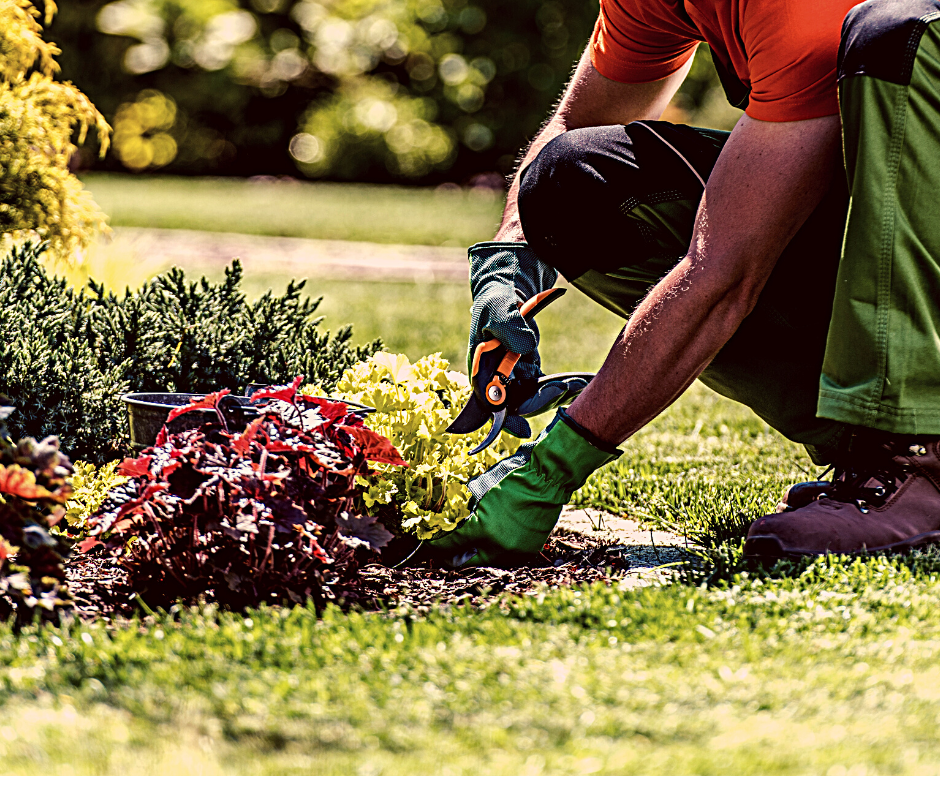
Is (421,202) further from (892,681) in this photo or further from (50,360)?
(892,681)

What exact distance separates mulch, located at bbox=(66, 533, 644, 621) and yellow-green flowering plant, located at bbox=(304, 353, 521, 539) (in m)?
0.14

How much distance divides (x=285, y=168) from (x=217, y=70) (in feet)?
7.05

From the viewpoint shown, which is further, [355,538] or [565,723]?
[355,538]

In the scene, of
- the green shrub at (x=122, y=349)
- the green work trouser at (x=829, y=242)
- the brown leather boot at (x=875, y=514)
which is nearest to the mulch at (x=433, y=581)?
the brown leather boot at (x=875, y=514)

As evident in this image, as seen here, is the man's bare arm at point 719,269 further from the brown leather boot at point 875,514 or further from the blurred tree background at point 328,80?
the blurred tree background at point 328,80

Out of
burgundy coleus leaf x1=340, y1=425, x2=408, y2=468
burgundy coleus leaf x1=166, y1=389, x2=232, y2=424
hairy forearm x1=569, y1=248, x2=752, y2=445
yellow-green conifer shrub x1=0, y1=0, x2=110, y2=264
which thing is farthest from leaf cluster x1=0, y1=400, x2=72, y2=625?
yellow-green conifer shrub x1=0, y1=0, x2=110, y2=264

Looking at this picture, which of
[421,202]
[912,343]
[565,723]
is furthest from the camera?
[421,202]

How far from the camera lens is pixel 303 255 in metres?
9.48

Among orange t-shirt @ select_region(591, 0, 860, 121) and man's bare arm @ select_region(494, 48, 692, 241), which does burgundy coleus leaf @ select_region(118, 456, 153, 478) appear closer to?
man's bare arm @ select_region(494, 48, 692, 241)

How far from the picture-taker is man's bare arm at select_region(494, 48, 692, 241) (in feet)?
9.31

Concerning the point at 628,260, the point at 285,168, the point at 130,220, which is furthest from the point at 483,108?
the point at 628,260

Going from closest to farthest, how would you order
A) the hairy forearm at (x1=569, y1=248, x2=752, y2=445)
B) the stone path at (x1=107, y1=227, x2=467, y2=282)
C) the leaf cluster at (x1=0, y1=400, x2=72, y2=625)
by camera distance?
1. the leaf cluster at (x1=0, y1=400, x2=72, y2=625)
2. the hairy forearm at (x1=569, y1=248, x2=752, y2=445)
3. the stone path at (x1=107, y1=227, x2=467, y2=282)

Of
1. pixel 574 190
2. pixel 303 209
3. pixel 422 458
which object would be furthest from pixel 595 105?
pixel 303 209
